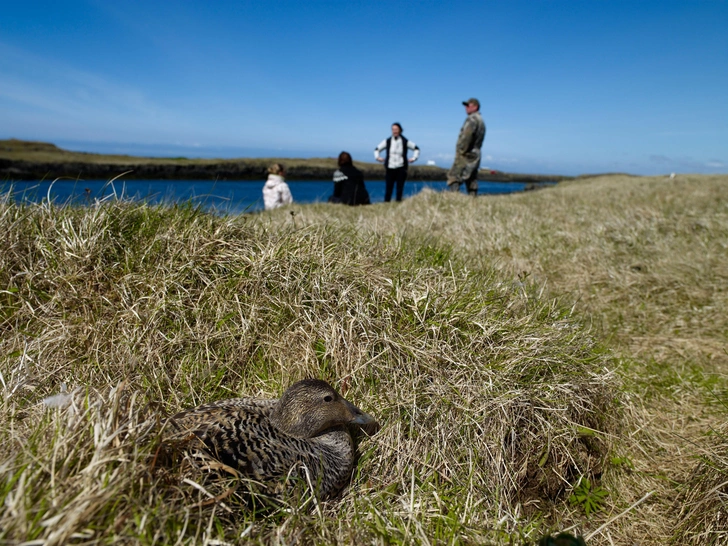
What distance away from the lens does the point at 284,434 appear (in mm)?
2439

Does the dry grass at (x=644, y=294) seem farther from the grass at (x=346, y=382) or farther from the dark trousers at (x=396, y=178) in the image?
the dark trousers at (x=396, y=178)

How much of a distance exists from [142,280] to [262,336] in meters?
1.02

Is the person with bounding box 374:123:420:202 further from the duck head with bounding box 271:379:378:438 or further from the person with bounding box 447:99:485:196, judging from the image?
the duck head with bounding box 271:379:378:438

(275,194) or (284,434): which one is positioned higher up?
(275,194)

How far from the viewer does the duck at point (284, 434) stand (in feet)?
7.11

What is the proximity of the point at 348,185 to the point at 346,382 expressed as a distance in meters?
9.60

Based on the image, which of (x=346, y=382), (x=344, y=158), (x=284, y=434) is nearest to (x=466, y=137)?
(x=344, y=158)

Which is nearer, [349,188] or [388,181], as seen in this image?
[349,188]

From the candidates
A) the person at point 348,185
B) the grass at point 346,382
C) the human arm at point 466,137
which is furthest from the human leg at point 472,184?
the grass at point 346,382

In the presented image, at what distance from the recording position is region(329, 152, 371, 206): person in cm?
1186

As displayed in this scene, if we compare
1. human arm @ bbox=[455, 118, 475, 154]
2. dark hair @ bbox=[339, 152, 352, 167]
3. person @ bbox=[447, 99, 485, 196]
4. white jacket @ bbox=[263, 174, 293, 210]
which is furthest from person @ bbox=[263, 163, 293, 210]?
human arm @ bbox=[455, 118, 475, 154]

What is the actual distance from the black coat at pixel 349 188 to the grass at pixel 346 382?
7573 millimetres

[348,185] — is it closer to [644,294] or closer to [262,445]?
[644,294]

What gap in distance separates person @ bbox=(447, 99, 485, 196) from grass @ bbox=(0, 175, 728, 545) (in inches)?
320
